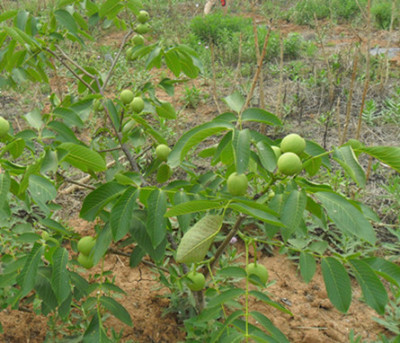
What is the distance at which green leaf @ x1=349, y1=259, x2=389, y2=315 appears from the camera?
40.8 inches

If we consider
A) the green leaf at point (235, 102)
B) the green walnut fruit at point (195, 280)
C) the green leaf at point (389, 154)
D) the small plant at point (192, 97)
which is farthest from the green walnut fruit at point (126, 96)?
the small plant at point (192, 97)

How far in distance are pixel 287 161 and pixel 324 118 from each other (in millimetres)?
2868

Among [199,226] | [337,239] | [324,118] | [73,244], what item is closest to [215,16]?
[324,118]

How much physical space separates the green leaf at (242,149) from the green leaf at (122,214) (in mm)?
326

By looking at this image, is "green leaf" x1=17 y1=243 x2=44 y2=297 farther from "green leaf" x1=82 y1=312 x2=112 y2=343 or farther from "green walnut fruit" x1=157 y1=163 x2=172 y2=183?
"green walnut fruit" x1=157 y1=163 x2=172 y2=183

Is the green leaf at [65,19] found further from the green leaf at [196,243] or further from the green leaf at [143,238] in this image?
the green leaf at [196,243]

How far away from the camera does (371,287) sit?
1.05m

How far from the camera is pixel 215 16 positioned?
21.2 ft

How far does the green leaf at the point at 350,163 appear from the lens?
38.3 inches

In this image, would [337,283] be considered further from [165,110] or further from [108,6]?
[108,6]

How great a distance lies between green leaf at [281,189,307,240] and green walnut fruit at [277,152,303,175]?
0.06m

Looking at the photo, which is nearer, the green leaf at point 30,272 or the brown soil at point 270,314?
the green leaf at point 30,272

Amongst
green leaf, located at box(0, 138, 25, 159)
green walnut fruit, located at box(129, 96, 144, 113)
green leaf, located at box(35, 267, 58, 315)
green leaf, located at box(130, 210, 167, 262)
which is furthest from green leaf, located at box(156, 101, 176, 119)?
green leaf, located at box(35, 267, 58, 315)

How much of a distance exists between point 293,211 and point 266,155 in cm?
17
